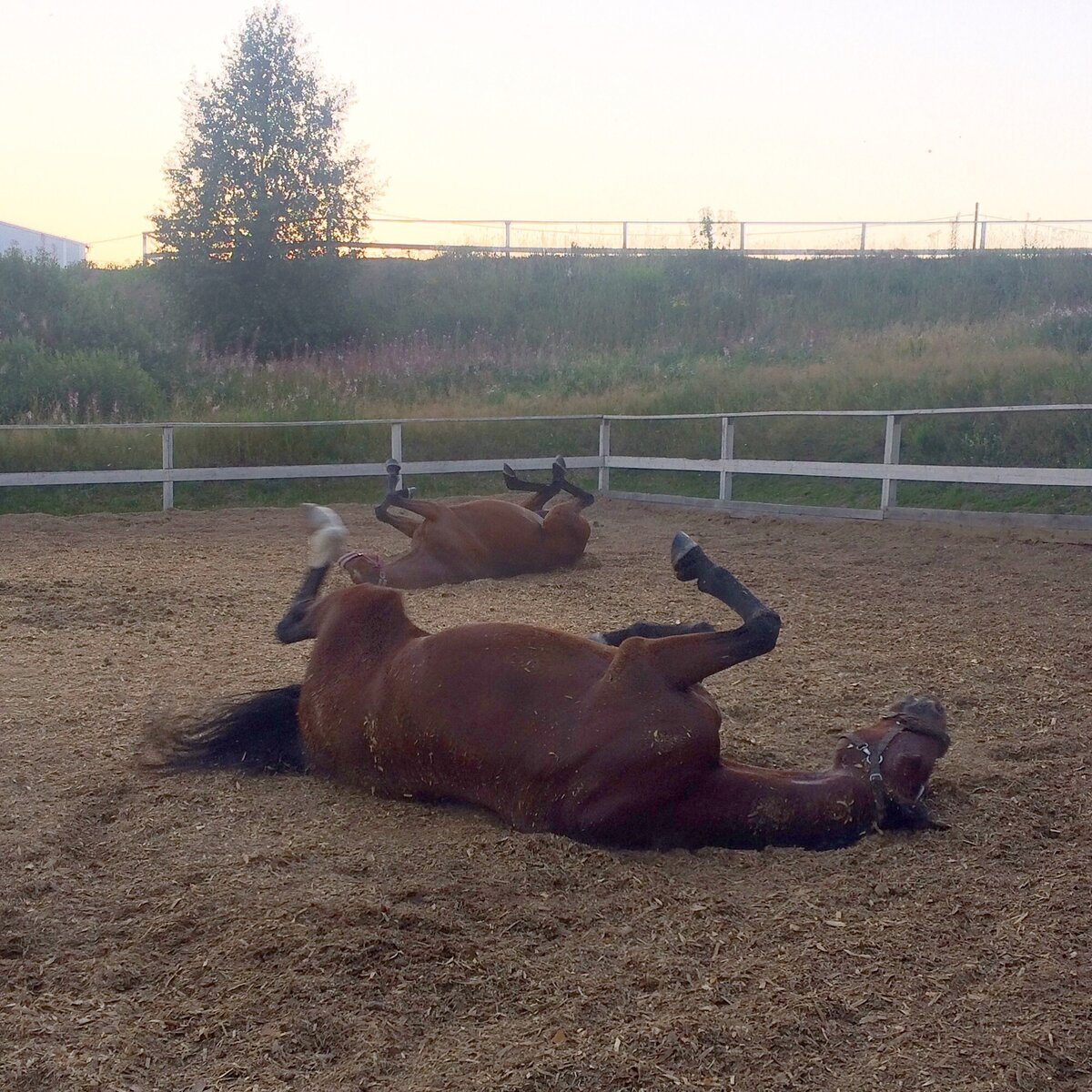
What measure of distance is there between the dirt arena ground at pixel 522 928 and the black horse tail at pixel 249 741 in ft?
0.36

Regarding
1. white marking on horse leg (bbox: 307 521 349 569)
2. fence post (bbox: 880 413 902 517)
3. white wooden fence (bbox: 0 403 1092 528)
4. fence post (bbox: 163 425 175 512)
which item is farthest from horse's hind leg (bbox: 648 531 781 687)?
fence post (bbox: 163 425 175 512)

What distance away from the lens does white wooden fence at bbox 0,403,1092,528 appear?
30.8ft

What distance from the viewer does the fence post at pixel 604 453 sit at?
46.1ft

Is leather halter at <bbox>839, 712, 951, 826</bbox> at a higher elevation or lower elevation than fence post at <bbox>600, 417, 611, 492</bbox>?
lower

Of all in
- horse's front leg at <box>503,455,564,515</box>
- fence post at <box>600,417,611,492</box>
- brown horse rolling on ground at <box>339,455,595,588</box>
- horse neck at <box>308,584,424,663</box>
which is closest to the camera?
horse neck at <box>308,584,424,663</box>

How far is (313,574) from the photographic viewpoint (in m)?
4.61

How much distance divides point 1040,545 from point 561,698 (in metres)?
6.60

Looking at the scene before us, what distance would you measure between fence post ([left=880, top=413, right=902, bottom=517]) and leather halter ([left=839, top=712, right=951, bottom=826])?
7.34 metres

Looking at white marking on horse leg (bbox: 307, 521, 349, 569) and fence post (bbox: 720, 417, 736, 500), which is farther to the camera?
fence post (bbox: 720, 417, 736, 500)

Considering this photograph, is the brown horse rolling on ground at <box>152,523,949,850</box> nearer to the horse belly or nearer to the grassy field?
the horse belly

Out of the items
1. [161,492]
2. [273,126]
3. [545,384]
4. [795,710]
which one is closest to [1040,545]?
[795,710]

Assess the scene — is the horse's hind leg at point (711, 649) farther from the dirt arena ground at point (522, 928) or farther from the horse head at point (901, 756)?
the dirt arena ground at point (522, 928)

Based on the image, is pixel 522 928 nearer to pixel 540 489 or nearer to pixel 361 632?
pixel 361 632

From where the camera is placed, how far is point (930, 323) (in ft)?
64.5
